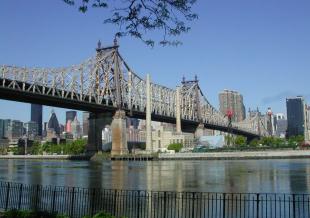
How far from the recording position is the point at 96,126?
147375 mm

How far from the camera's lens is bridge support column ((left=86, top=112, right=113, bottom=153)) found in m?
144

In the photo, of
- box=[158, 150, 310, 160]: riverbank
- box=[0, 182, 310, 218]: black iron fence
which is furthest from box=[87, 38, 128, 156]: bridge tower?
box=[0, 182, 310, 218]: black iron fence

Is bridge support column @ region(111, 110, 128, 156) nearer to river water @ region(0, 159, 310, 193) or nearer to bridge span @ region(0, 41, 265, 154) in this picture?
bridge span @ region(0, 41, 265, 154)

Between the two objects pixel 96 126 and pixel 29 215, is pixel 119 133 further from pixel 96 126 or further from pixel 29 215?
pixel 29 215

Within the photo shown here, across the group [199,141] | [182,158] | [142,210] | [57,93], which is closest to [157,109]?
[199,141]

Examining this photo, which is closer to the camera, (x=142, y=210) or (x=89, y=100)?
(x=142, y=210)

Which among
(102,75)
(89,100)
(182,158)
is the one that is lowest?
(182,158)

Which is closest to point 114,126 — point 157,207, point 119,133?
point 119,133

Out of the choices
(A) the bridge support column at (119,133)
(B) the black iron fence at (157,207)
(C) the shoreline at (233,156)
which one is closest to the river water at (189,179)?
(B) the black iron fence at (157,207)

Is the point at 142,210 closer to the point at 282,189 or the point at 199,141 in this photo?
the point at 282,189

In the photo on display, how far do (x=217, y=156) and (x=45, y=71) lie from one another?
1953 inches

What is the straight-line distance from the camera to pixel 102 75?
15288 cm

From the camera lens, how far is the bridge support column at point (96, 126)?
14400cm

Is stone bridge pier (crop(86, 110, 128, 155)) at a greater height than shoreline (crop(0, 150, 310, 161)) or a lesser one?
greater
